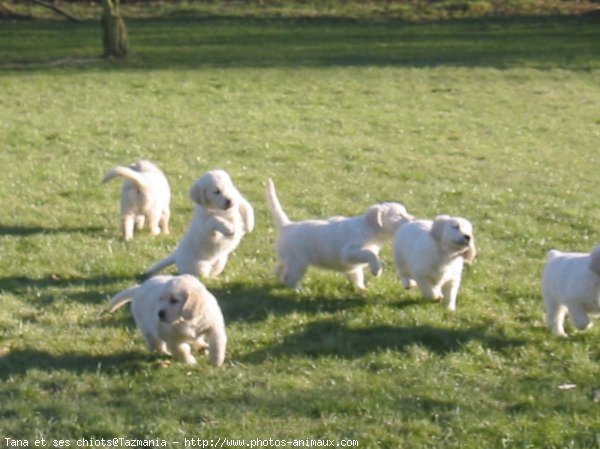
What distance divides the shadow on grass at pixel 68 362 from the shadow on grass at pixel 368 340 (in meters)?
0.73

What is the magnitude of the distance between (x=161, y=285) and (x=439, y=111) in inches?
630

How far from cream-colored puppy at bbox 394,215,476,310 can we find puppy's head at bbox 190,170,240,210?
1.40 meters

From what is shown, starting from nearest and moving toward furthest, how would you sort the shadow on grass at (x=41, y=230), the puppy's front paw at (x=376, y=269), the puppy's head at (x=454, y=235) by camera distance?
the puppy's head at (x=454, y=235), the puppy's front paw at (x=376, y=269), the shadow on grass at (x=41, y=230)

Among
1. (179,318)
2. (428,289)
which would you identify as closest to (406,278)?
(428,289)

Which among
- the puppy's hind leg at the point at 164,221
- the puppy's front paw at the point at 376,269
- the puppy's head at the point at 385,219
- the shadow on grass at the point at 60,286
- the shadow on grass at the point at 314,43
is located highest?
the puppy's head at the point at 385,219

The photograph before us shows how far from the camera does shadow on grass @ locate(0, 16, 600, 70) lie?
3048 centimetres

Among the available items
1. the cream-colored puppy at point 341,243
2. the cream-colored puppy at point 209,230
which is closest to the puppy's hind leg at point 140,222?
the cream-colored puppy at point 209,230

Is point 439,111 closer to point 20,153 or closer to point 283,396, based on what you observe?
point 20,153

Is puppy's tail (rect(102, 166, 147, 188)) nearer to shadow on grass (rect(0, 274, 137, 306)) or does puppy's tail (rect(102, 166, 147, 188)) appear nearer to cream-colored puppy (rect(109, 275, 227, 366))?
shadow on grass (rect(0, 274, 137, 306))

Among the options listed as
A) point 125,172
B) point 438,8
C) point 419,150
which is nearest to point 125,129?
point 419,150

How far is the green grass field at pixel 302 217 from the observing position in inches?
278

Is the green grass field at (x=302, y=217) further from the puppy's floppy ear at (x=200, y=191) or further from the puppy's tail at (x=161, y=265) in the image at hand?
the puppy's floppy ear at (x=200, y=191)

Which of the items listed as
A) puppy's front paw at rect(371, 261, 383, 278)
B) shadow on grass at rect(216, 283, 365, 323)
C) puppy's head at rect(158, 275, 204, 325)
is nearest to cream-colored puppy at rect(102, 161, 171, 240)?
shadow on grass at rect(216, 283, 365, 323)

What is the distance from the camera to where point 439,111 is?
23203mm
